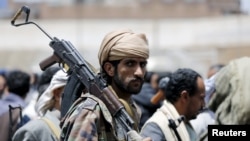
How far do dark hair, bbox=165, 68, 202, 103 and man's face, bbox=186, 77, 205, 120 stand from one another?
27 mm

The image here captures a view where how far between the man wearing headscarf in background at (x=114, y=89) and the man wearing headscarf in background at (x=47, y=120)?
0.83 metres

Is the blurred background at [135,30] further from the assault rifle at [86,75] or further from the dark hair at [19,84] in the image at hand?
the assault rifle at [86,75]

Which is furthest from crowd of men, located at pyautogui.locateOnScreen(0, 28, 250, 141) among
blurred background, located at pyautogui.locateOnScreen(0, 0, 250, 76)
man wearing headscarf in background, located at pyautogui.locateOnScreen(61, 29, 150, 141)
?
blurred background, located at pyautogui.locateOnScreen(0, 0, 250, 76)

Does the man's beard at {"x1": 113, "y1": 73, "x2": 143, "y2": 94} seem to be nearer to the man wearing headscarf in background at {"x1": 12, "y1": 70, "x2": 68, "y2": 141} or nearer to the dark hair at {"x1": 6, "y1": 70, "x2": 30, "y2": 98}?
the man wearing headscarf in background at {"x1": 12, "y1": 70, "x2": 68, "y2": 141}

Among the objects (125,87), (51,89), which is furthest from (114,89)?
(51,89)

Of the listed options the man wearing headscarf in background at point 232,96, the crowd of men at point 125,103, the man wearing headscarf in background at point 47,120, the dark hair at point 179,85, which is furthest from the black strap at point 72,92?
the man wearing headscarf in background at point 232,96

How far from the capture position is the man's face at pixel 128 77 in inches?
212

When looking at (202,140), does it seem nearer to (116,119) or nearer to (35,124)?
(35,124)

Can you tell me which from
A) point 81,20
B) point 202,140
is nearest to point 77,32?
point 81,20

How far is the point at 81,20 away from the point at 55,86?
33.1 m

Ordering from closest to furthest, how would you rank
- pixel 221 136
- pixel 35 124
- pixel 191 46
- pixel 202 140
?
pixel 221 136
pixel 35 124
pixel 202 140
pixel 191 46

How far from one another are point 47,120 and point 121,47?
46.4 inches

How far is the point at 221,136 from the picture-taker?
236 inches

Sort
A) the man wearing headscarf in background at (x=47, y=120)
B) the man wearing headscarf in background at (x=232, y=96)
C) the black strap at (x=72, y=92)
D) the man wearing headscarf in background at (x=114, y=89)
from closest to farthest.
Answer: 1. the man wearing headscarf in background at (x=114, y=89)
2. the black strap at (x=72, y=92)
3. the man wearing headscarf in background at (x=47, y=120)
4. the man wearing headscarf in background at (x=232, y=96)
